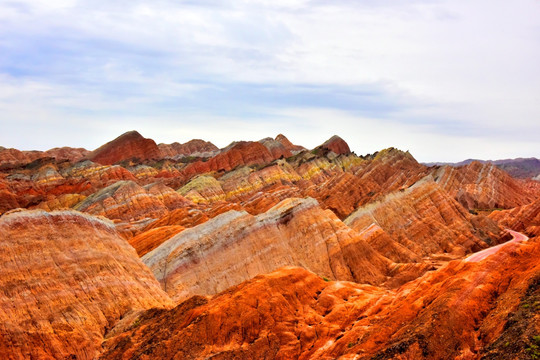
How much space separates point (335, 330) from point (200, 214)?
5695 centimetres

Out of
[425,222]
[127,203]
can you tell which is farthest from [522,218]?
[127,203]

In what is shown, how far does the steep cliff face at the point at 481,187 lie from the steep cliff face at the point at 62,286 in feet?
301

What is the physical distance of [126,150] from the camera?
17700 cm

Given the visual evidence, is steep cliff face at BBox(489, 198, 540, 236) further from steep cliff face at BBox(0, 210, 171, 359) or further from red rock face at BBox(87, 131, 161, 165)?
red rock face at BBox(87, 131, 161, 165)

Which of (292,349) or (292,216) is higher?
(292,216)

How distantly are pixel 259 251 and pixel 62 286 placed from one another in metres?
25.0

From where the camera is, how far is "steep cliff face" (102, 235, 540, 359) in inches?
880

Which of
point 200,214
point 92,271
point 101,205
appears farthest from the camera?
point 101,205

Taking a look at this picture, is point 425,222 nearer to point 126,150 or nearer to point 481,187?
point 481,187

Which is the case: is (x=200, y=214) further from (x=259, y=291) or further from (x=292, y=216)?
(x=259, y=291)

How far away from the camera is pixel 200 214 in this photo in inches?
3300

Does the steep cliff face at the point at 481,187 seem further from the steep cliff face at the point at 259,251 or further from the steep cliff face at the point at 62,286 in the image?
the steep cliff face at the point at 62,286

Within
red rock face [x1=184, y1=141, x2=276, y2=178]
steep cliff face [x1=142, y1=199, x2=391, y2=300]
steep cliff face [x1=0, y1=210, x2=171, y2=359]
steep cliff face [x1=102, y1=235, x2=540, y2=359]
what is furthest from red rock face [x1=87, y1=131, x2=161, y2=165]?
steep cliff face [x1=102, y1=235, x2=540, y2=359]

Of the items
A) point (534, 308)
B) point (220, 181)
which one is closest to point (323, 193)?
point (220, 181)
